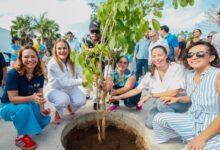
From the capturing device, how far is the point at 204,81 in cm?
229

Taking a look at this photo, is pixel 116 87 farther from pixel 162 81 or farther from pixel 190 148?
pixel 190 148

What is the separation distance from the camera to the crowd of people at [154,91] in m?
2.26

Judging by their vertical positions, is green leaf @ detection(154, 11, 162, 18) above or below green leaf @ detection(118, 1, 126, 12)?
below

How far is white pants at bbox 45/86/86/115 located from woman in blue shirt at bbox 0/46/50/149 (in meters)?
0.39

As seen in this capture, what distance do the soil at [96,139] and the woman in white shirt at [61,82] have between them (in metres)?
0.36

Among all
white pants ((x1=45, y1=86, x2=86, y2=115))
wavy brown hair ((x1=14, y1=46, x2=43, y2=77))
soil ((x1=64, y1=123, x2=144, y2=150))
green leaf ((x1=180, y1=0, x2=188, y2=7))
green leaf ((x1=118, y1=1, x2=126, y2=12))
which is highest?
green leaf ((x1=180, y1=0, x2=188, y2=7))

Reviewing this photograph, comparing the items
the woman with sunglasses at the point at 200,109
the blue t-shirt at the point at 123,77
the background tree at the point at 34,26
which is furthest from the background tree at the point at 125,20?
the background tree at the point at 34,26

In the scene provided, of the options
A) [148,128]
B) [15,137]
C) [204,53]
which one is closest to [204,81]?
[204,53]

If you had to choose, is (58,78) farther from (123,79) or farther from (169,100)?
(169,100)

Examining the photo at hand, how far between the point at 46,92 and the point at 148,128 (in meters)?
1.64

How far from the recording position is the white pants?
338 centimetres

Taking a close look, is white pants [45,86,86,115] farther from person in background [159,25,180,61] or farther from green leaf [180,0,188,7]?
person in background [159,25,180,61]

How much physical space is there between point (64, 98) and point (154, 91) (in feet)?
4.33

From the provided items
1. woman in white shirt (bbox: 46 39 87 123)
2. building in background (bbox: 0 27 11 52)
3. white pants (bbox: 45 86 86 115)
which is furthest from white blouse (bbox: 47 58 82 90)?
building in background (bbox: 0 27 11 52)
